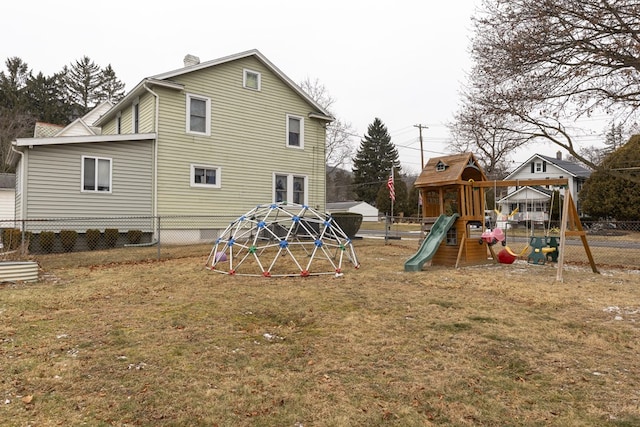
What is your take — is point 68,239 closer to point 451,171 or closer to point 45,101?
point 451,171

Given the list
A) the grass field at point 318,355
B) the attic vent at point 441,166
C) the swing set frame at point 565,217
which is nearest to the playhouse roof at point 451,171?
the attic vent at point 441,166

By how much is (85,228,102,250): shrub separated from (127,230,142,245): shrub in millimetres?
1020

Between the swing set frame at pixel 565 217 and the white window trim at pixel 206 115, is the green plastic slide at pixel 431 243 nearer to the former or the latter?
the swing set frame at pixel 565 217

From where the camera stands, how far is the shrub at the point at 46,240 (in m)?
13.1

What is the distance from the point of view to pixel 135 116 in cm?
1742

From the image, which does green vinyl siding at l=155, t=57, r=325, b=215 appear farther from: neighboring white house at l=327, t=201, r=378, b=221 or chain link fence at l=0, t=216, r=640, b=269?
neighboring white house at l=327, t=201, r=378, b=221

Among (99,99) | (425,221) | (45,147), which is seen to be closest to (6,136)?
(99,99)

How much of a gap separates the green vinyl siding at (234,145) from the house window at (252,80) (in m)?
0.22

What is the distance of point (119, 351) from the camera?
4230 mm

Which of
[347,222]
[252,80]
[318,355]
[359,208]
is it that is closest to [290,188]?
[347,222]

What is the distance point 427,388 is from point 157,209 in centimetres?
1416

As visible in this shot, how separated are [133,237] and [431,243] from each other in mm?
10794

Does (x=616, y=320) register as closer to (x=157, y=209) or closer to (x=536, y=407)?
(x=536, y=407)

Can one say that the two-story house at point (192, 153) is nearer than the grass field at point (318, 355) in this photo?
No
